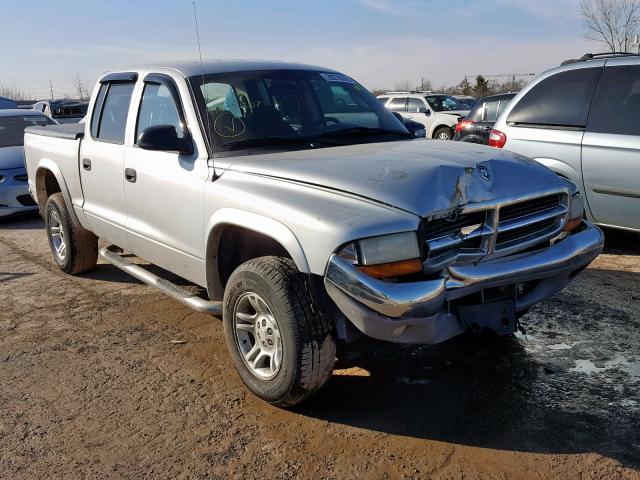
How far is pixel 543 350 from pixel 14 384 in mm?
3328

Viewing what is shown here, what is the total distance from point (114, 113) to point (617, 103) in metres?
4.59

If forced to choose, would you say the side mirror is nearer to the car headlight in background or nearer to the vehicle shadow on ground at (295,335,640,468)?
the car headlight in background

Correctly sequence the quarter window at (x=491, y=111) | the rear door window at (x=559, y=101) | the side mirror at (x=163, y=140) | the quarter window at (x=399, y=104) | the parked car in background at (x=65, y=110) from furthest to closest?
the quarter window at (x=399, y=104)
the parked car in background at (x=65, y=110)
the quarter window at (x=491, y=111)
the rear door window at (x=559, y=101)
the side mirror at (x=163, y=140)

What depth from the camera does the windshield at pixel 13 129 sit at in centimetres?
994

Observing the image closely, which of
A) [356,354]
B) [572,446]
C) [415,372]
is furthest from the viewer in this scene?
[356,354]

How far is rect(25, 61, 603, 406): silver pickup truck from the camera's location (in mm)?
2850

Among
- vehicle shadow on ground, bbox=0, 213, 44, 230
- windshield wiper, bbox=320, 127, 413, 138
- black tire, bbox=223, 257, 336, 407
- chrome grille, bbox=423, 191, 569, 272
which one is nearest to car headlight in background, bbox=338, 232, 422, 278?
chrome grille, bbox=423, 191, 569, 272

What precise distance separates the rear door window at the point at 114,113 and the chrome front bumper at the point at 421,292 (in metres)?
2.69

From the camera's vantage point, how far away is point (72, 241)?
5.87m

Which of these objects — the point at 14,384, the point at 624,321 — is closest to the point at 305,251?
the point at 14,384

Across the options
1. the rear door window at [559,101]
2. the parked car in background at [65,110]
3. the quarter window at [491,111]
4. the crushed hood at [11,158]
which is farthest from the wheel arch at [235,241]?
the parked car in background at [65,110]

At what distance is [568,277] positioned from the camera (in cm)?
359

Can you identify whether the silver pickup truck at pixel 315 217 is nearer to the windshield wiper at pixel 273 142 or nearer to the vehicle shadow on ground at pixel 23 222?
the windshield wiper at pixel 273 142

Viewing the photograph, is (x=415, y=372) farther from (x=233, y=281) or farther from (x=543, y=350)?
(x=233, y=281)
